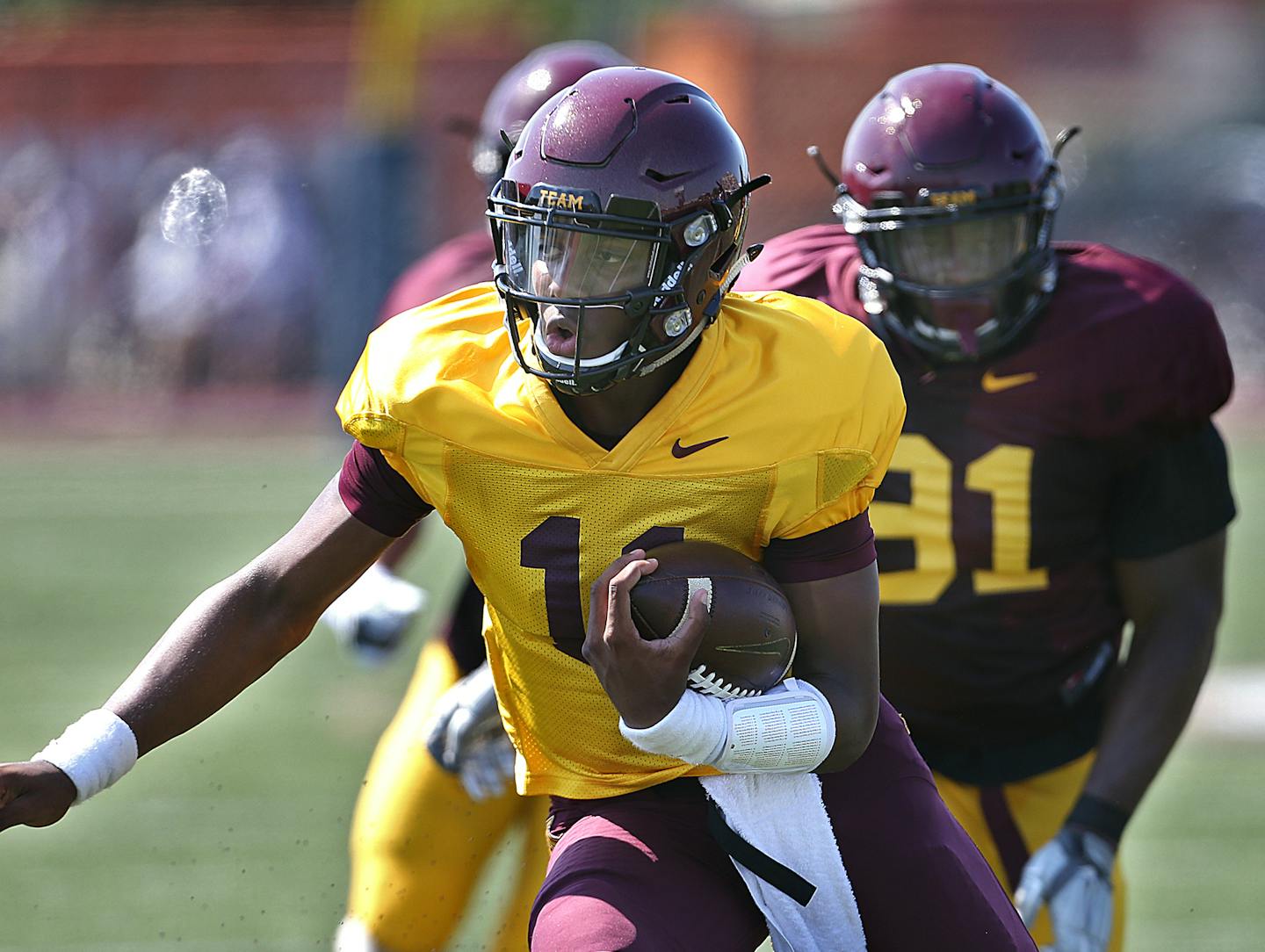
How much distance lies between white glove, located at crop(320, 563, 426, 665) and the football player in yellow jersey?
165 cm

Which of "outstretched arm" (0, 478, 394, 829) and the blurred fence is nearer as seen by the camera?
"outstretched arm" (0, 478, 394, 829)

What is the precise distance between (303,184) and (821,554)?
12565 millimetres

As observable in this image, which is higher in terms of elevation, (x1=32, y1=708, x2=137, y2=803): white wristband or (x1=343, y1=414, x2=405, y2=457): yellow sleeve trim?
(x1=343, y1=414, x2=405, y2=457): yellow sleeve trim

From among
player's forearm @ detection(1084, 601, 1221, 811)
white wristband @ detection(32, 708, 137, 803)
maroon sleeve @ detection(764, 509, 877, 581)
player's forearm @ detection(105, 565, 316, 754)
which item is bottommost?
player's forearm @ detection(1084, 601, 1221, 811)

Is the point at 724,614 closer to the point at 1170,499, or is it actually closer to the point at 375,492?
the point at 375,492

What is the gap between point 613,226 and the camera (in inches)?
97.6

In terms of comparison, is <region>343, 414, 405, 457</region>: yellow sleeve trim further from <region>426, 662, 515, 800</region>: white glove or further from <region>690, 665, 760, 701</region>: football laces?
<region>426, 662, 515, 800</region>: white glove

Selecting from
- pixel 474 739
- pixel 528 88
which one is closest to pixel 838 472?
pixel 474 739

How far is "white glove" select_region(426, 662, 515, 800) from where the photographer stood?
140 inches

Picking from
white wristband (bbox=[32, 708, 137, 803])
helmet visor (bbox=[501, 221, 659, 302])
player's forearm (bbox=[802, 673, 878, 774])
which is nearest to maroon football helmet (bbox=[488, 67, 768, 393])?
helmet visor (bbox=[501, 221, 659, 302])

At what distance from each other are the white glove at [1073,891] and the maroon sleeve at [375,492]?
4.29ft

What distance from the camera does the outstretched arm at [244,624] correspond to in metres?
2.56

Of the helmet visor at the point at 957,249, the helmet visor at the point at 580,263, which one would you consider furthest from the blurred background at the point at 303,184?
the helmet visor at the point at 580,263

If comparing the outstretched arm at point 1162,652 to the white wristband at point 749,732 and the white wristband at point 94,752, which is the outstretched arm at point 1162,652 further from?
the white wristband at point 94,752
